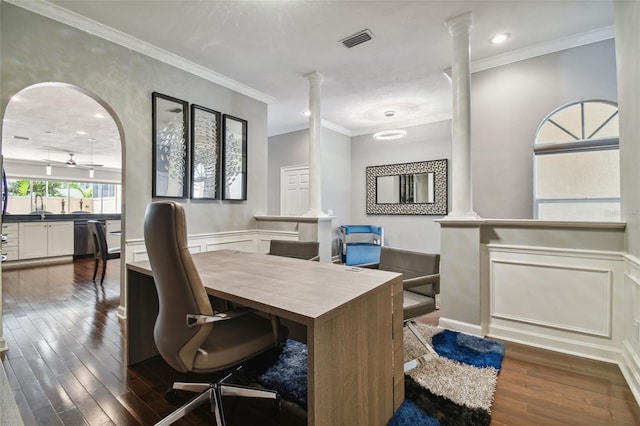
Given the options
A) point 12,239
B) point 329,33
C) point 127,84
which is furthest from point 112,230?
point 329,33

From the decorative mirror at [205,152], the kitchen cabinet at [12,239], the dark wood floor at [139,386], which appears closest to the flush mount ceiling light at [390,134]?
the decorative mirror at [205,152]

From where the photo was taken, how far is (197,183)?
3598 millimetres

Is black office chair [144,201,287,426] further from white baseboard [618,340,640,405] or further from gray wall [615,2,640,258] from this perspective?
gray wall [615,2,640,258]

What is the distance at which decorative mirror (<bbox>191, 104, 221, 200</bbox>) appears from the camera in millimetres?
3541

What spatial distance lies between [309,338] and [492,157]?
3.27 metres

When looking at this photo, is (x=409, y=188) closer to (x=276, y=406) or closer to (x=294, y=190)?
(x=294, y=190)

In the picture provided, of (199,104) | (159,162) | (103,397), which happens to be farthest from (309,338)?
(199,104)

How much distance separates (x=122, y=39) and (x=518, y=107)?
14.0ft

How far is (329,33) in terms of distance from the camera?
9.62 ft

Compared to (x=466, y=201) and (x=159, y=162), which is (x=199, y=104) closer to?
(x=159, y=162)

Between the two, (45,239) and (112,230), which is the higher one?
(112,230)

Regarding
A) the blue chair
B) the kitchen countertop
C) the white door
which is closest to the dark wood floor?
the blue chair

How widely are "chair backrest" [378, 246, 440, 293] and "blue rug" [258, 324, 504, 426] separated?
550mm

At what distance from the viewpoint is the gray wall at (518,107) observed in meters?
2.87
